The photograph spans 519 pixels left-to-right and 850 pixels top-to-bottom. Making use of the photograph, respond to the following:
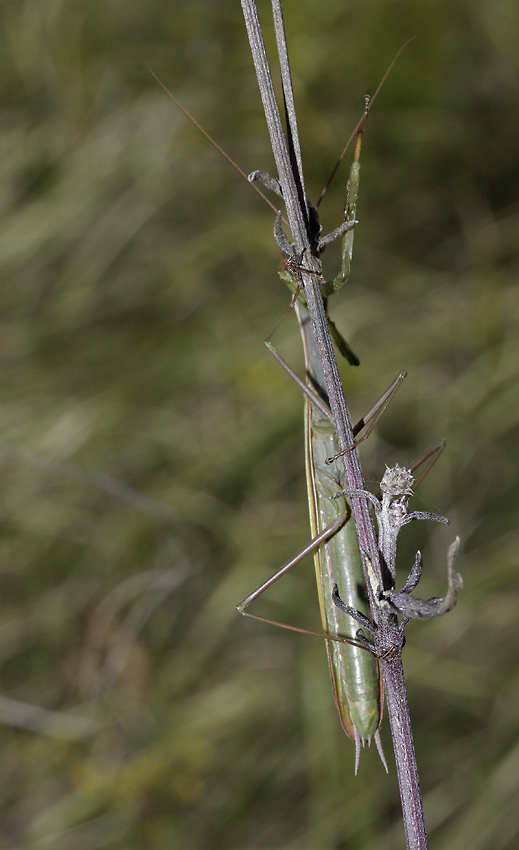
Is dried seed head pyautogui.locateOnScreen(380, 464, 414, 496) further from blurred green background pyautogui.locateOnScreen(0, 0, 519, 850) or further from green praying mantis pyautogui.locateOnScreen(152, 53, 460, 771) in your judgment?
blurred green background pyautogui.locateOnScreen(0, 0, 519, 850)

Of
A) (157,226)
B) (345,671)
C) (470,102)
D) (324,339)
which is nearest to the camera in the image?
(324,339)

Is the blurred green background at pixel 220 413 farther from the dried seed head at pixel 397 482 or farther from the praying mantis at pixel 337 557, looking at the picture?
the dried seed head at pixel 397 482

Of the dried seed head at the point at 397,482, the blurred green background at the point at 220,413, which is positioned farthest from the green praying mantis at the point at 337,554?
the blurred green background at the point at 220,413

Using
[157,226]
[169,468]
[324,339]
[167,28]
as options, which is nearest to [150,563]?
[169,468]

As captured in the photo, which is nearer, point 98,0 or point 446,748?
point 446,748

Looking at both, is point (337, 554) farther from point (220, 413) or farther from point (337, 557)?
point (220, 413)

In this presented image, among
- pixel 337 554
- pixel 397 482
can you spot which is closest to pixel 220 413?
pixel 337 554

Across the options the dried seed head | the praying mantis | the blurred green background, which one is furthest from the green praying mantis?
the blurred green background

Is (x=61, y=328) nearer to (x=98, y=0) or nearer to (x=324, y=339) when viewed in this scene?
(x=98, y=0)

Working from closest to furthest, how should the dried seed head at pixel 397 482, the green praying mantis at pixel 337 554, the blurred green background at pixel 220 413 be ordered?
the dried seed head at pixel 397 482, the green praying mantis at pixel 337 554, the blurred green background at pixel 220 413
